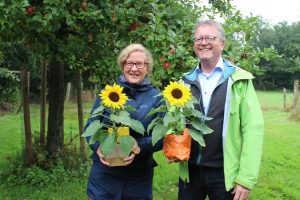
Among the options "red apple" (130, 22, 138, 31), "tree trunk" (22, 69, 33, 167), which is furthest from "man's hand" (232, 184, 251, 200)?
"tree trunk" (22, 69, 33, 167)

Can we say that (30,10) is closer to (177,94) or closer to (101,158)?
(101,158)

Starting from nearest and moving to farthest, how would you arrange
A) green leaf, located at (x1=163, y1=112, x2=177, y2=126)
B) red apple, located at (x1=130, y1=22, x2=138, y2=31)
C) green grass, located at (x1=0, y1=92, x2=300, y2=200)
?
green leaf, located at (x1=163, y1=112, x2=177, y2=126) → red apple, located at (x1=130, y1=22, x2=138, y2=31) → green grass, located at (x1=0, y1=92, x2=300, y2=200)

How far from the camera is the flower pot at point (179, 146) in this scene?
8.02 feet

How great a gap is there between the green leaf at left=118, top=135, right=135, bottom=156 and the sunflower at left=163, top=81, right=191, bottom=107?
1.09 ft

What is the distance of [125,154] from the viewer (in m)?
2.50

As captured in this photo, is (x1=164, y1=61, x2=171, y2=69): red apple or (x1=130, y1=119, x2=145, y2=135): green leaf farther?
(x1=164, y1=61, x2=171, y2=69): red apple

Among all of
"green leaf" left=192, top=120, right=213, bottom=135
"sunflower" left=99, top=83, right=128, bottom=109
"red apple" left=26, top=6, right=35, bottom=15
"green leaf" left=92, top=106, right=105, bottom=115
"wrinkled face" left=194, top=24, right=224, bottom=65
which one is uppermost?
"red apple" left=26, top=6, right=35, bottom=15

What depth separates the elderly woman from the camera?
9.01 ft

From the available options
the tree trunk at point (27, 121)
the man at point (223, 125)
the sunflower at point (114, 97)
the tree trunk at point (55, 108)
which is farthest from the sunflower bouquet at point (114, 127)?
the tree trunk at point (55, 108)

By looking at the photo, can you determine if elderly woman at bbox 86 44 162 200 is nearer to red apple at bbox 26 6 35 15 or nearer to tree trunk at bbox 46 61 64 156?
red apple at bbox 26 6 35 15

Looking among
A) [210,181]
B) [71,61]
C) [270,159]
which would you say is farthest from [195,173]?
[270,159]

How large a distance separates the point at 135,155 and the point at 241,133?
71cm

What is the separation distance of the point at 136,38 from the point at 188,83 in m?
1.54

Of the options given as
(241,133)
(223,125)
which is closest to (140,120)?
(223,125)
